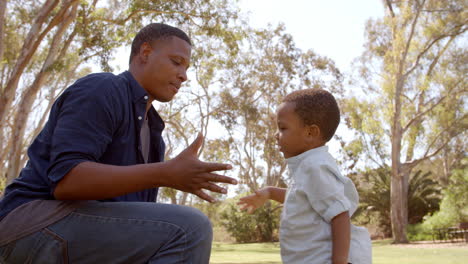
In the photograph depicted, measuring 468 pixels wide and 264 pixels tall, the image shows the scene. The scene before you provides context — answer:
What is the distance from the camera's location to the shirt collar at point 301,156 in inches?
109

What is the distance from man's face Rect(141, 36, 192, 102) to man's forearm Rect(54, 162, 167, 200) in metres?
0.80

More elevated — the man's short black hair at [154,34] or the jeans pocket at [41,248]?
the man's short black hair at [154,34]

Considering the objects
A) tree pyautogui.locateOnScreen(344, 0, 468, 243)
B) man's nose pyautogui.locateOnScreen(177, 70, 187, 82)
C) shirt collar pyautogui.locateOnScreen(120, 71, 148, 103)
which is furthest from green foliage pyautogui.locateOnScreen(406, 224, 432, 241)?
shirt collar pyautogui.locateOnScreen(120, 71, 148, 103)

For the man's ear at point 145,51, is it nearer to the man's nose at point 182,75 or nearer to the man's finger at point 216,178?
the man's nose at point 182,75

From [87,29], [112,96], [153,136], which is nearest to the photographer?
[112,96]

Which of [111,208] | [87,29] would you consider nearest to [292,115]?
[111,208]

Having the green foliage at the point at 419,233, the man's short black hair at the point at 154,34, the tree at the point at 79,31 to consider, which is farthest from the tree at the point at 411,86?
the man's short black hair at the point at 154,34

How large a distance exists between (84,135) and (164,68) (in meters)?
0.78

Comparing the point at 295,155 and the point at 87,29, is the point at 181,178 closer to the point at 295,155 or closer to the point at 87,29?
the point at 295,155

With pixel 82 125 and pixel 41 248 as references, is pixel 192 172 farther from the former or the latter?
pixel 41 248

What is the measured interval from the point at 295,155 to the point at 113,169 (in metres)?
1.53

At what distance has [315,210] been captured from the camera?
2.62 metres

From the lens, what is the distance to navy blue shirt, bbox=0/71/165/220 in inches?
66.0

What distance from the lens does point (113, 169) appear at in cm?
165
